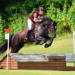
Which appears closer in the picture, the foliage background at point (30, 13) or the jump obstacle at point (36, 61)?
the jump obstacle at point (36, 61)

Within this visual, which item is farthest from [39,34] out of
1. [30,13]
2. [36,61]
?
[30,13]

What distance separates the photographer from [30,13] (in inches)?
928

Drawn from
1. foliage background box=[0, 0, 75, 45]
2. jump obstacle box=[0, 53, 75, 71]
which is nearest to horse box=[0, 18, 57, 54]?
jump obstacle box=[0, 53, 75, 71]

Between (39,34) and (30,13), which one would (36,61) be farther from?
(30,13)

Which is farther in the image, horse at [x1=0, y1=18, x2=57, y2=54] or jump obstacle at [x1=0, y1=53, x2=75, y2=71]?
horse at [x1=0, y1=18, x2=57, y2=54]

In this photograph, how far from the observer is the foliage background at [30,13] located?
20.8 meters

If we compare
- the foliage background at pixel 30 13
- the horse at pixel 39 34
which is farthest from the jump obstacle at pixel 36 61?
the foliage background at pixel 30 13

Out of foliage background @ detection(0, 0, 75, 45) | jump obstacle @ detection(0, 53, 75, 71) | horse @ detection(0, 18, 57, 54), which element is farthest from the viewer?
foliage background @ detection(0, 0, 75, 45)

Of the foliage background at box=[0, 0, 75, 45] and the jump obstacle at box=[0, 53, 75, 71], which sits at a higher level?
the foliage background at box=[0, 0, 75, 45]

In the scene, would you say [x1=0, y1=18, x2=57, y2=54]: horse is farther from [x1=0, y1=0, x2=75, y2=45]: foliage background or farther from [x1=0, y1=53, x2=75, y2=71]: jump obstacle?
[x1=0, y1=0, x2=75, y2=45]: foliage background

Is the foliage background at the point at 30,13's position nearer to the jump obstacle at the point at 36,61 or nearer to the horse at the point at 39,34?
the horse at the point at 39,34

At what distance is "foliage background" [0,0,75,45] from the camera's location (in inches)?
818

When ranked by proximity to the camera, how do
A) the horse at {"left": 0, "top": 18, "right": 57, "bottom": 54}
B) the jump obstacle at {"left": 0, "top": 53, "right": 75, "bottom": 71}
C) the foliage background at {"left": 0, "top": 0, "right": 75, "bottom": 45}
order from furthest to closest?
the foliage background at {"left": 0, "top": 0, "right": 75, "bottom": 45} < the horse at {"left": 0, "top": 18, "right": 57, "bottom": 54} < the jump obstacle at {"left": 0, "top": 53, "right": 75, "bottom": 71}

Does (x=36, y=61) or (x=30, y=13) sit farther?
(x=30, y=13)
